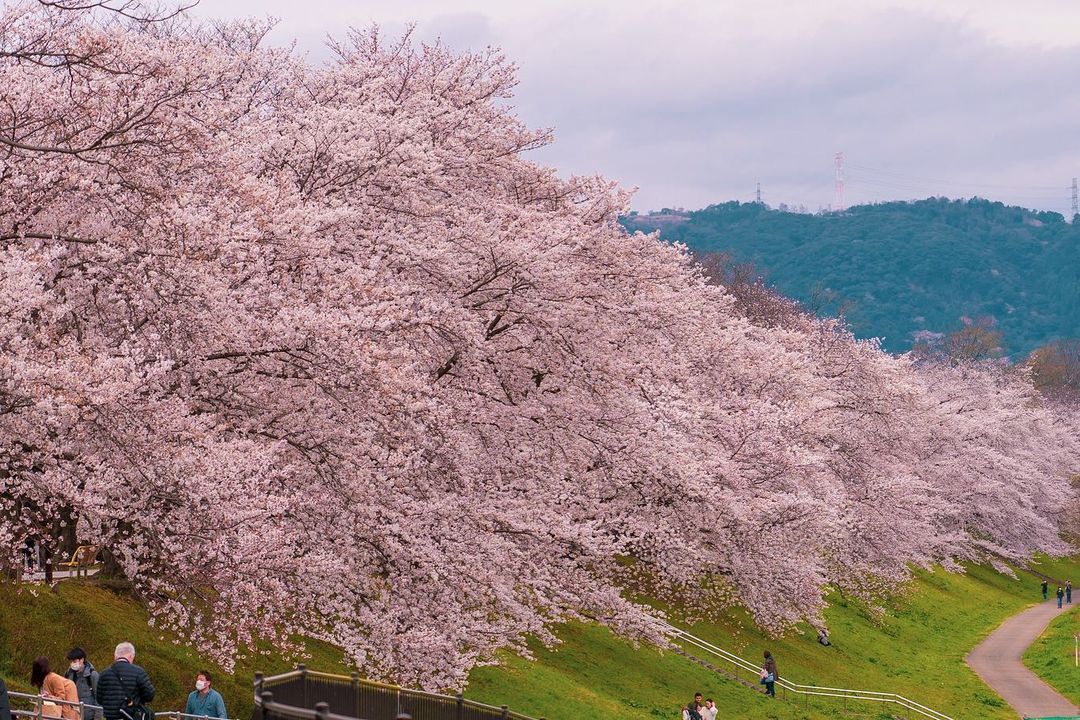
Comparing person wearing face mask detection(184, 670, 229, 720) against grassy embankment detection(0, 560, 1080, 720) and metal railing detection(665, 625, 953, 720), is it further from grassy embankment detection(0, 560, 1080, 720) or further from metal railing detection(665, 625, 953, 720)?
metal railing detection(665, 625, 953, 720)

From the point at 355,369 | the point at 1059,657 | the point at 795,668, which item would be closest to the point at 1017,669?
the point at 1059,657

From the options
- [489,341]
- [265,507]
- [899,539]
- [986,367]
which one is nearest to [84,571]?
[265,507]

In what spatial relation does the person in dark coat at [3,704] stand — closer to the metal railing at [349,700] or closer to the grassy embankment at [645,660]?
the metal railing at [349,700]

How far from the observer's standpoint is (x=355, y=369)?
17422 millimetres

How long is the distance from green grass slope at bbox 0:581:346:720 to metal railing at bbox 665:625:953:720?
57.3 feet

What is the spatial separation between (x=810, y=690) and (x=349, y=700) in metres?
25.3

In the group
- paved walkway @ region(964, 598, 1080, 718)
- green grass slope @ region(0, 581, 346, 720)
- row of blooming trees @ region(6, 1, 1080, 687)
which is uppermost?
row of blooming trees @ region(6, 1, 1080, 687)

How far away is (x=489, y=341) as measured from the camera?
82.2 ft

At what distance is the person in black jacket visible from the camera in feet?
46.3

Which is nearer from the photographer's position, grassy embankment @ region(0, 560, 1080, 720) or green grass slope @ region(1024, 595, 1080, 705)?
grassy embankment @ region(0, 560, 1080, 720)

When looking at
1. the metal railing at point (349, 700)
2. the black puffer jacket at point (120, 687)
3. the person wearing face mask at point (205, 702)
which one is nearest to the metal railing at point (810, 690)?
the metal railing at point (349, 700)

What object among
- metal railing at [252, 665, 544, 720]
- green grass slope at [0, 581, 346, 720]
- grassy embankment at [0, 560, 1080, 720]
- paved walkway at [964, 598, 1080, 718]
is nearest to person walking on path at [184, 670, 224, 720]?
metal railing at [252, 665, 544, 720]

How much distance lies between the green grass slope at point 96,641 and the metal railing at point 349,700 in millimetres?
4743

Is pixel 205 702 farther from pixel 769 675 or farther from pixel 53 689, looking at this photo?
pixel 769 675
